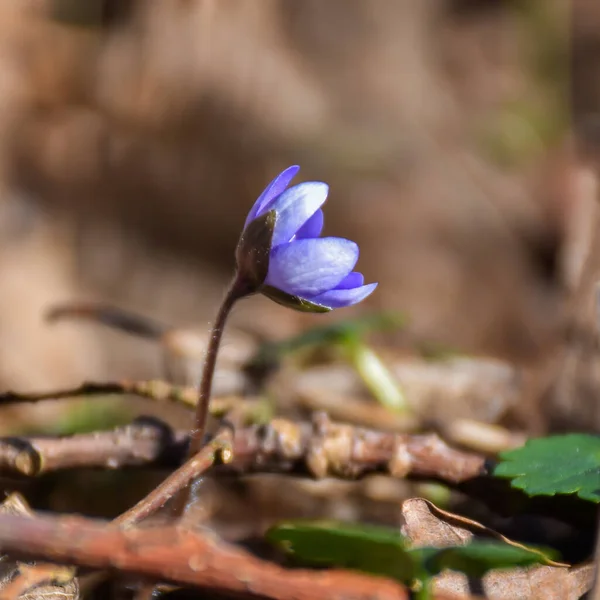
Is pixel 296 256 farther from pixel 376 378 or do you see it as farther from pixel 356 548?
pixel 376 378

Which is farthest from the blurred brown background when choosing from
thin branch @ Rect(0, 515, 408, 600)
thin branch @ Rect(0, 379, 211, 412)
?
thin branch @ Rect(0, 515, 408, 600)

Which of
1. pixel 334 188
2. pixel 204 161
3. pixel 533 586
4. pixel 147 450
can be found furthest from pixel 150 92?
pixel 533 586

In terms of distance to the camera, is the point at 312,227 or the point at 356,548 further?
the point at 312,227

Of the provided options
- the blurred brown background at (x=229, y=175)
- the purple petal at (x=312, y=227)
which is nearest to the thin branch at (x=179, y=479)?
the purple petal at (x=312, y=227)

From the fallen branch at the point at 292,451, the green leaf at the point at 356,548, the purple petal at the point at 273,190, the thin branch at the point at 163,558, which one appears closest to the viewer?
the thin branch at the point at 163,558

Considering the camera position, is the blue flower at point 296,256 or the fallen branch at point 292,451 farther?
the fallen branch at point 292,451

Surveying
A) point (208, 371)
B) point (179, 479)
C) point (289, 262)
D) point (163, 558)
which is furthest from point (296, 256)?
point (163, 558)

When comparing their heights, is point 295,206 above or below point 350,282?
above

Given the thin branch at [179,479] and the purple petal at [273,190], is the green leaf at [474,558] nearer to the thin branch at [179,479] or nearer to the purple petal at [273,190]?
the thin branch at [179,479]
